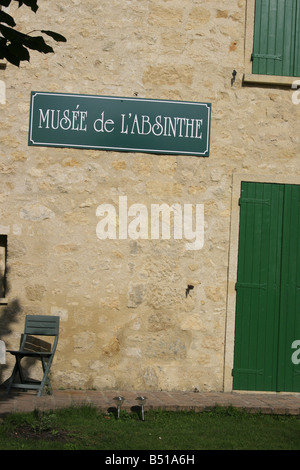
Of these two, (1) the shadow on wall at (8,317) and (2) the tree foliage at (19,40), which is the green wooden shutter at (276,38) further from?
(2) the tree foliage at (19,40)

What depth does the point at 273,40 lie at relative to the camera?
8758mm

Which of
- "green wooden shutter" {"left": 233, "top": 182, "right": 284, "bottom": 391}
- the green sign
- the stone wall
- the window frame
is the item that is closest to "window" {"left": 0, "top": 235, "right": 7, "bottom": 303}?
the window frame

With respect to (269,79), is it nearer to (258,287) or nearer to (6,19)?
(258,287)

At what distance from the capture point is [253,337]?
8508 mm

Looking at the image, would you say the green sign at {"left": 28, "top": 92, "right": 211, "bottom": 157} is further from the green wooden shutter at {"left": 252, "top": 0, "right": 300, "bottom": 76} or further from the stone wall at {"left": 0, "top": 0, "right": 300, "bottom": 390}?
the green wooden shutter at {"left": 252, "top": 0, "right": 300, "bottom": 76}

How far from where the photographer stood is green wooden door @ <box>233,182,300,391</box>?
27.9 feet

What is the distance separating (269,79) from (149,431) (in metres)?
4.50

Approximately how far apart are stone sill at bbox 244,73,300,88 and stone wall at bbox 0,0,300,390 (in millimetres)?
105

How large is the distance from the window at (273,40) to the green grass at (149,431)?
404 centimetres

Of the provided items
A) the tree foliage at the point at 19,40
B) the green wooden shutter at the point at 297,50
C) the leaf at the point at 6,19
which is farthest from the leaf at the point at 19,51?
the green wooden shutter at the point at 297,50

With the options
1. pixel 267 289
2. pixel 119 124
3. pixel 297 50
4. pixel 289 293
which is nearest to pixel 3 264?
pixel 119 124
